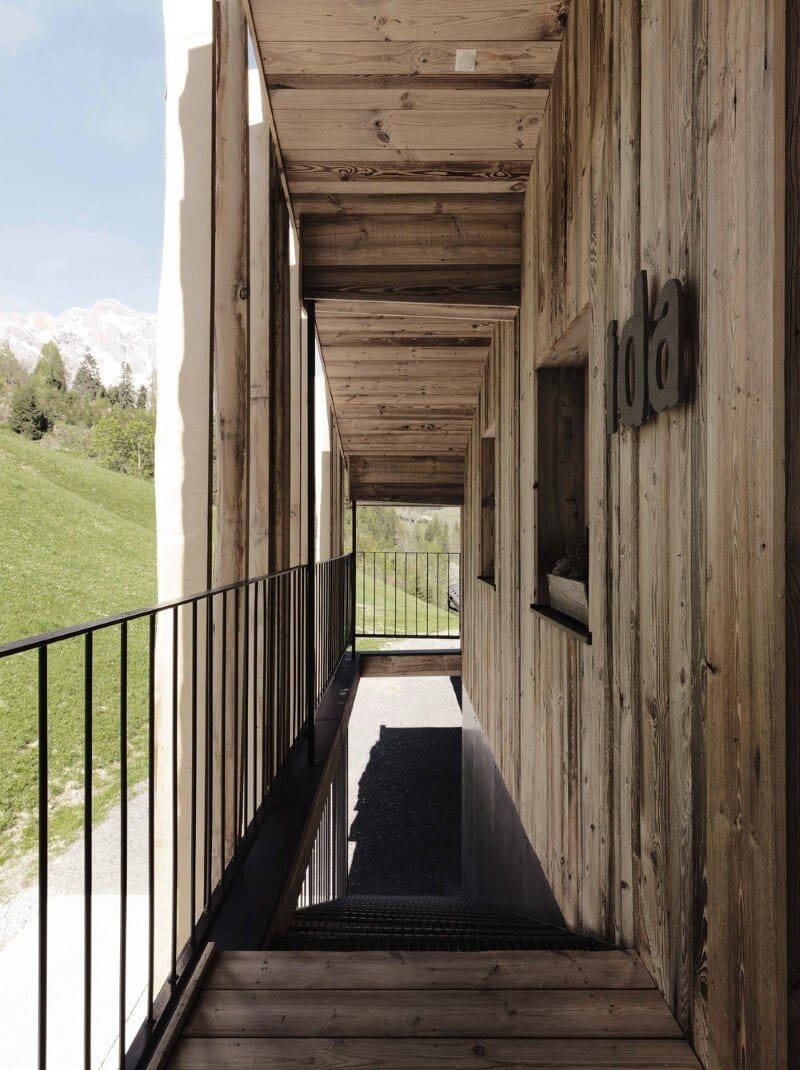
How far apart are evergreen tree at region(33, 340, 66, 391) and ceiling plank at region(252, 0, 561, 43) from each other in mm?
25879

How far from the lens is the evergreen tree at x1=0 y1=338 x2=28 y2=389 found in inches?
838

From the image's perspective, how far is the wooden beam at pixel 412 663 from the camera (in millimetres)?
6648

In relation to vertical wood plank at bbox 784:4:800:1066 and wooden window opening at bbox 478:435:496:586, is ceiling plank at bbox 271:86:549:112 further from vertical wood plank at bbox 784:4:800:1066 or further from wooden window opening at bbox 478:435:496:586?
wooden window opening at bbox 478:435:496:586

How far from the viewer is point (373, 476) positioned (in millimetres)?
7750

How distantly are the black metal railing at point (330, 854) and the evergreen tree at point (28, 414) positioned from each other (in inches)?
725

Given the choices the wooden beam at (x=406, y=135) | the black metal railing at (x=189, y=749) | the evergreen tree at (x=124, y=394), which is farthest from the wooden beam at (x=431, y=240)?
the evergreen tree at (x=124, y=394)

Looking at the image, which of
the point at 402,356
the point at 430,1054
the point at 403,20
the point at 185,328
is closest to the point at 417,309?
the point at 403,20

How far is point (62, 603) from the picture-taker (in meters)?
11.9

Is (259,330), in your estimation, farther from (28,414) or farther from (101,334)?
(101,334)

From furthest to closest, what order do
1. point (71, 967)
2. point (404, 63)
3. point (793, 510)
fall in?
point (71, 967)
point (404, 63)
point (793, 510)

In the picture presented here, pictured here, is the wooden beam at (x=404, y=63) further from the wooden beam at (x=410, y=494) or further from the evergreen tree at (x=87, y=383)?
the evergreen tree at (x=87, y=383)

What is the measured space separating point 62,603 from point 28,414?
1112cm

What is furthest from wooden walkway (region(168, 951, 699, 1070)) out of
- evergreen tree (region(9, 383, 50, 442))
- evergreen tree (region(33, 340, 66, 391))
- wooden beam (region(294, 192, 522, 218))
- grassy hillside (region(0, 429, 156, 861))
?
evergreen tree (region(33, 340, 66, 391))

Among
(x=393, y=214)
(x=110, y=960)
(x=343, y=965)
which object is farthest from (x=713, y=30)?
(x=110, y=960)
